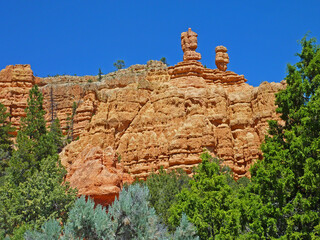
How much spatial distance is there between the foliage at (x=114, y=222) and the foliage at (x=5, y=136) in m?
37.6

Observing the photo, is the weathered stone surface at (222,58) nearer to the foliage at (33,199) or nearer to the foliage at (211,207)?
the foliage at (33,199)

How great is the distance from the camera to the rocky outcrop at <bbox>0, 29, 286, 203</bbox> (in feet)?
187

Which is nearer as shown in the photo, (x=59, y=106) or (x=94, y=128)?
(x=94, y=128)

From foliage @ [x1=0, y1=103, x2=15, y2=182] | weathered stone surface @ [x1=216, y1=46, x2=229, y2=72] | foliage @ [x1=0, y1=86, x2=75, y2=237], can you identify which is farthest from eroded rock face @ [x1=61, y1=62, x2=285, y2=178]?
foliage @ [x1=0, y1=86, x2=75, y2=237]

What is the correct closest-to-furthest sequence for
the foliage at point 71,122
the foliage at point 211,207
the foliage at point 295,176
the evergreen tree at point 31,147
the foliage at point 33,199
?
the foliage at point 295,176 < the foliage at point 211,207 < the foliage at point 33,199 < the evergreen tree at point 31,147 < the foliage at point 71,122

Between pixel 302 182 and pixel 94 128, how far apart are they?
4404 centimetres

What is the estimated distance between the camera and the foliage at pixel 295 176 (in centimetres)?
1997

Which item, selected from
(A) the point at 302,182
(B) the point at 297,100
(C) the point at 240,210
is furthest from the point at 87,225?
(B) the point at 297,100

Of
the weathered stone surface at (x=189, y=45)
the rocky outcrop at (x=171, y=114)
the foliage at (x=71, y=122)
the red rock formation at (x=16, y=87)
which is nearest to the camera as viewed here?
the rocky outcrop at (x=171, y=114)

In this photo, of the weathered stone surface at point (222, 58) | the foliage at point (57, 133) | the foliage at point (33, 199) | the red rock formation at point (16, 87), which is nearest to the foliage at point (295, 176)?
the foliage at point (33, 199)

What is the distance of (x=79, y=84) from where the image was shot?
241 feet

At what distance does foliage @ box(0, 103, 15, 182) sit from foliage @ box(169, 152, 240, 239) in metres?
36.1

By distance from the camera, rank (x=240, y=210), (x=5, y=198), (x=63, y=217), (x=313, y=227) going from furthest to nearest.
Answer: (x=5, y=198) → (x=63, y=217) → (x=240, y=210) → (x=313, y=227)

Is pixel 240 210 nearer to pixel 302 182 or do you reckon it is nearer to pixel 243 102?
pixel 302 182
